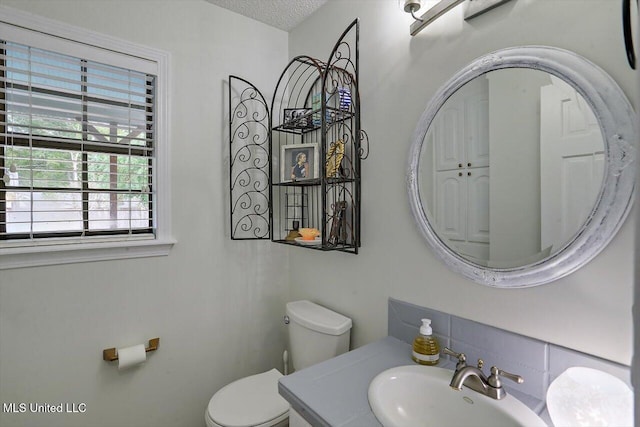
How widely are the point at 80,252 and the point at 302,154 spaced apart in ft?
3.68

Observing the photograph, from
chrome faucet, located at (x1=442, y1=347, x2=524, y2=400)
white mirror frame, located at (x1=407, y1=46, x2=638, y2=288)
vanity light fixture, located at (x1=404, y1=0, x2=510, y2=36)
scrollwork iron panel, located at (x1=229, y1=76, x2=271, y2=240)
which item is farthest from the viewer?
scrollwork iron panel, located at (x1=229, y1=76, x2=271, y2=240)

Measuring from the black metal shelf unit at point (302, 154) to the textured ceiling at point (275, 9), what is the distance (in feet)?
0.81

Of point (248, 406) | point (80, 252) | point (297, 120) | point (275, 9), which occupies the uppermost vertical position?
point (275, 9)

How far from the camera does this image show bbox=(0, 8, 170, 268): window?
129cm

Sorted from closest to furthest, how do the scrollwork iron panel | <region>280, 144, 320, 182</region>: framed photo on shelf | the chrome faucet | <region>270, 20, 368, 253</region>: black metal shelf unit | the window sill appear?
the chrome faucet
the window sill
<region>270, 20, 368, 253</region>: black metal shelf unit
<region>280, 144, 320, 182</region>: framed photo on shelf
the scrollwork iron panel

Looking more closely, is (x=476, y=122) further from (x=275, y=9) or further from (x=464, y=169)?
(x=275, y=9)

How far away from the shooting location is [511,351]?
98 centimetres

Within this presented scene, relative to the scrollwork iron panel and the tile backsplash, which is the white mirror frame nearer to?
the tile backsplash

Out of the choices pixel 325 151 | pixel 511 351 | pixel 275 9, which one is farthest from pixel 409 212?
pixel 275 9

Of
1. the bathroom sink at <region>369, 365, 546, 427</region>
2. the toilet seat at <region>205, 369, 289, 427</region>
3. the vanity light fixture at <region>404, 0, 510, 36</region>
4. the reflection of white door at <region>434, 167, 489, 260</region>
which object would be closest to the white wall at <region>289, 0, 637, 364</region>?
the vanity light fixture at <region>404, 0, 510, 36</region>

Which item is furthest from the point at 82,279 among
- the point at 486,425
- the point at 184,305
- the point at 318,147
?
the point at 486,425

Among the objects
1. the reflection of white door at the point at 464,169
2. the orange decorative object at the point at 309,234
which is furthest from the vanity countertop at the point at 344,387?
the orange decorative object at the point at 309,234

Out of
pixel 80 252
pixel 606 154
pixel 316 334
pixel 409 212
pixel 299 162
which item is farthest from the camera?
pixel 299 162

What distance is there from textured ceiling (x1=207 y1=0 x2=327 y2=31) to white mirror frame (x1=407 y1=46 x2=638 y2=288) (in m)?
1.14
